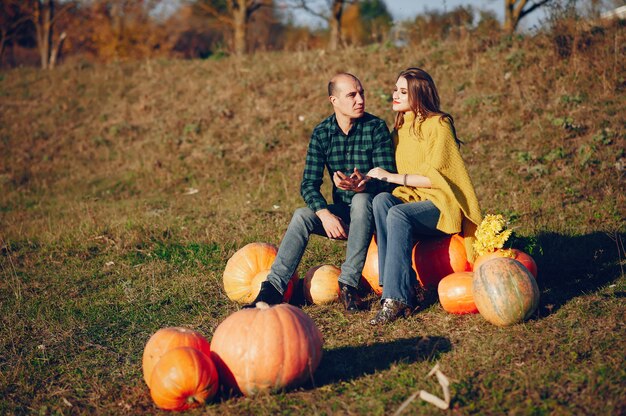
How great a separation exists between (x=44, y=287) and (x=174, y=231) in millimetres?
1916

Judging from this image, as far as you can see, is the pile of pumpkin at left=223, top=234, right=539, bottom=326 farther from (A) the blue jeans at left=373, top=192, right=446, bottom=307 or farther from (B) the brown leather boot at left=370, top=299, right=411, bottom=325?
(B) the brown leather boot at left=370, top=299, right=411, bottom=325

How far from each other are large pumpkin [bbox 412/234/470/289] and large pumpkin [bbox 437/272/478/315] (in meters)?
0.35

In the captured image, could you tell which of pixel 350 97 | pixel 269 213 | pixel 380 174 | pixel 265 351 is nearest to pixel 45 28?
pixel 269 213

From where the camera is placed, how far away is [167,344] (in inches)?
137

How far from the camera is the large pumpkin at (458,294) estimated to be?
4402mm

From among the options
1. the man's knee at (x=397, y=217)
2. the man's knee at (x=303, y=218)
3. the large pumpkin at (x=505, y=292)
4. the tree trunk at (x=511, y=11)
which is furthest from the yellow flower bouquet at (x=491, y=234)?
the tree trunk at (x=511, y=11)

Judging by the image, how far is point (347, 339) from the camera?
4.20 m

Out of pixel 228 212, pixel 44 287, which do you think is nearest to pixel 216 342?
pixel 44 287

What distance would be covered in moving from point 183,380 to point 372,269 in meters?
2.19

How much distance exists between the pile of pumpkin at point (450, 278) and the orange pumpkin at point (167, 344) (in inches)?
53.7

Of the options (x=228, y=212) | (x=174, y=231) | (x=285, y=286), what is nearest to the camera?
(x=285, y=286)

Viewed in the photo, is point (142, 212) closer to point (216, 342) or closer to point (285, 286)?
point (285, 286)

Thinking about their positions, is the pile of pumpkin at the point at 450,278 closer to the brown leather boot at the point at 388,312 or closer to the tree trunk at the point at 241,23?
the brown leather boot at the point at 388,312

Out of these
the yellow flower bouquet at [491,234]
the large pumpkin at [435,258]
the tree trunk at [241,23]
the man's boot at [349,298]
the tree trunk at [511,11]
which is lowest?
the man's boot at [349,298]
